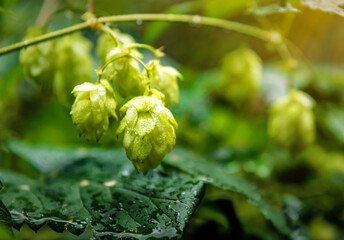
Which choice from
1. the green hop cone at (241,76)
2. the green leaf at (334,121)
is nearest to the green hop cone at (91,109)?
the green hop cone at (241,76)

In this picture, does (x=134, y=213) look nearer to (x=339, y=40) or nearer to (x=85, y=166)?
(x=85, y=166)

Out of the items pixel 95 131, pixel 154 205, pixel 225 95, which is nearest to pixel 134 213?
pixel 154 205

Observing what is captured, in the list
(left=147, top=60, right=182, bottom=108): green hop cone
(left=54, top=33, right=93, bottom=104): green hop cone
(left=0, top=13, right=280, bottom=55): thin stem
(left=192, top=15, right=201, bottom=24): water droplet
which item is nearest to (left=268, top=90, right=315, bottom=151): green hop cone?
(left=0, top=13, right=280, bottom=55): thin stem

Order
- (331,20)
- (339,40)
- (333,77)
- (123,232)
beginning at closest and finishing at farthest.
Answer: (123,232) < (333,77) < (331,20) < (339,40)

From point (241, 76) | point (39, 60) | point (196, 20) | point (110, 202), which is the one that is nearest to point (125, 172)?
point (110, 202)

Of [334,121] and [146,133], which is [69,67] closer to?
[146,133]

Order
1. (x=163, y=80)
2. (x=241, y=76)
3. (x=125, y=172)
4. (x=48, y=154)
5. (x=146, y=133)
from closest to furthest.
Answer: (x=146, y=133), (x=163, y=80), (x=125, y=172), (x=48, y=154), (x=241, y=76)

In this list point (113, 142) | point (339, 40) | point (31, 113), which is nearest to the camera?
point (113, 142)

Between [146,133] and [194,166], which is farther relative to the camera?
[194,166]
